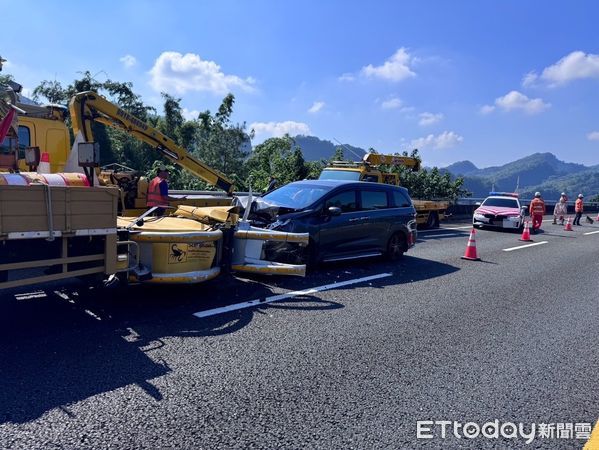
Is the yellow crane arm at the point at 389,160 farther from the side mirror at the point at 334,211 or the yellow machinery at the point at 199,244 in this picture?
the yellow machinery at the point at 199,244

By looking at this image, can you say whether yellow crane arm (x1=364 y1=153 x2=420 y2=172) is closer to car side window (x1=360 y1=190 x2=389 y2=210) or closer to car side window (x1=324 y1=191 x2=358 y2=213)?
car side window (x1=360 y1=190 x2=389 y2=210)

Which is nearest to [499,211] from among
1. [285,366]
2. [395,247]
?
[395,247]

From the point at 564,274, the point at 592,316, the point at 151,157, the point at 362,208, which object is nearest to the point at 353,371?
the point at 592,316

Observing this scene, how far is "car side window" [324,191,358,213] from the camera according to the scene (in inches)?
318

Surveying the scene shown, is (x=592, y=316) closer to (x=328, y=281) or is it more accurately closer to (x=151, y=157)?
(x=328, y=281)

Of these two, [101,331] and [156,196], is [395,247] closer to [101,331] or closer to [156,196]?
[156,196]

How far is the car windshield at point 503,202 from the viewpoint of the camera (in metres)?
19.2

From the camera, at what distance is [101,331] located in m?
4.48

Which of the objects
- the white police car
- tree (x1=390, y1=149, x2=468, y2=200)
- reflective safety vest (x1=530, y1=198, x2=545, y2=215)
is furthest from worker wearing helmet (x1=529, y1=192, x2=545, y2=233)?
tree (x1=390, y1=149, x2=468, y2=200)

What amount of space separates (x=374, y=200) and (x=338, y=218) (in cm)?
131

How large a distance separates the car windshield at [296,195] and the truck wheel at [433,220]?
10.1m

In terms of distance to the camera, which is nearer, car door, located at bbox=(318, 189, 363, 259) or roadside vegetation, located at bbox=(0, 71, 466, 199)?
car door, located at bbox=(318, 189, 363, 259)

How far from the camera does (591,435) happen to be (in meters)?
3.13

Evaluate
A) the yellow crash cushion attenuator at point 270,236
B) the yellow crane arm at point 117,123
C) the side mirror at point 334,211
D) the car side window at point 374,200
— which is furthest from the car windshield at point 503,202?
the yellow crash cushion attenuator at point 270,236
